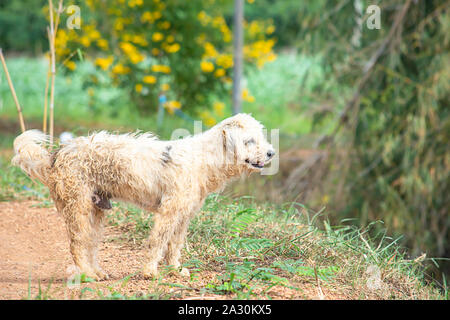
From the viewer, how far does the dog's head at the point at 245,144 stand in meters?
4.12

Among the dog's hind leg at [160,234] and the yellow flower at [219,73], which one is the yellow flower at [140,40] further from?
the dog's hind leg at [160,234]

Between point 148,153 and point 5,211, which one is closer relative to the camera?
point 148,153

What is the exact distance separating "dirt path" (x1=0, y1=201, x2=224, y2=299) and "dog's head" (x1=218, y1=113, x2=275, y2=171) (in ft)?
3.27

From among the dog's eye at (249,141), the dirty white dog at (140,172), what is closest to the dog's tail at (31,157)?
the dirty white dog at (140,172)

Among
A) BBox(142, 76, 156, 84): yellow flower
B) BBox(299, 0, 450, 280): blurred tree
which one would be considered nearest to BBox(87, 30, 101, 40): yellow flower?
BBox(142, 76, 156, 84): yellow flower

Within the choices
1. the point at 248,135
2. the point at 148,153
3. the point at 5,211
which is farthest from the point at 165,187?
the point at 5,211

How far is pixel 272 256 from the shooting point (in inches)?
187

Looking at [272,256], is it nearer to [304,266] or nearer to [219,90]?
[304,266]

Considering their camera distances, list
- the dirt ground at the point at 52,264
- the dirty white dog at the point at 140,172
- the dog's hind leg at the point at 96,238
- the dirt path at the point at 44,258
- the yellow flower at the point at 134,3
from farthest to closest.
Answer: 1. the yellow flower at the point at 134,3
2. the dog's hind leg at the point at 96,238
3. the dirty white dog at the point at 140,172
4. the dirt path at the point at 44,258
5. the dirt ground at the point at 52,264

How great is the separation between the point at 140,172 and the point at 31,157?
0.83 m

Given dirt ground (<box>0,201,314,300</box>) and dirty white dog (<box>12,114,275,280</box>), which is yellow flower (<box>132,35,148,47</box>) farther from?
dirty white dog (<box>12,114,275,280</box>)

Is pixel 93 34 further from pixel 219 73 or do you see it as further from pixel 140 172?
pixel 140 172

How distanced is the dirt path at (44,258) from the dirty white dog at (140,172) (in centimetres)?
22
